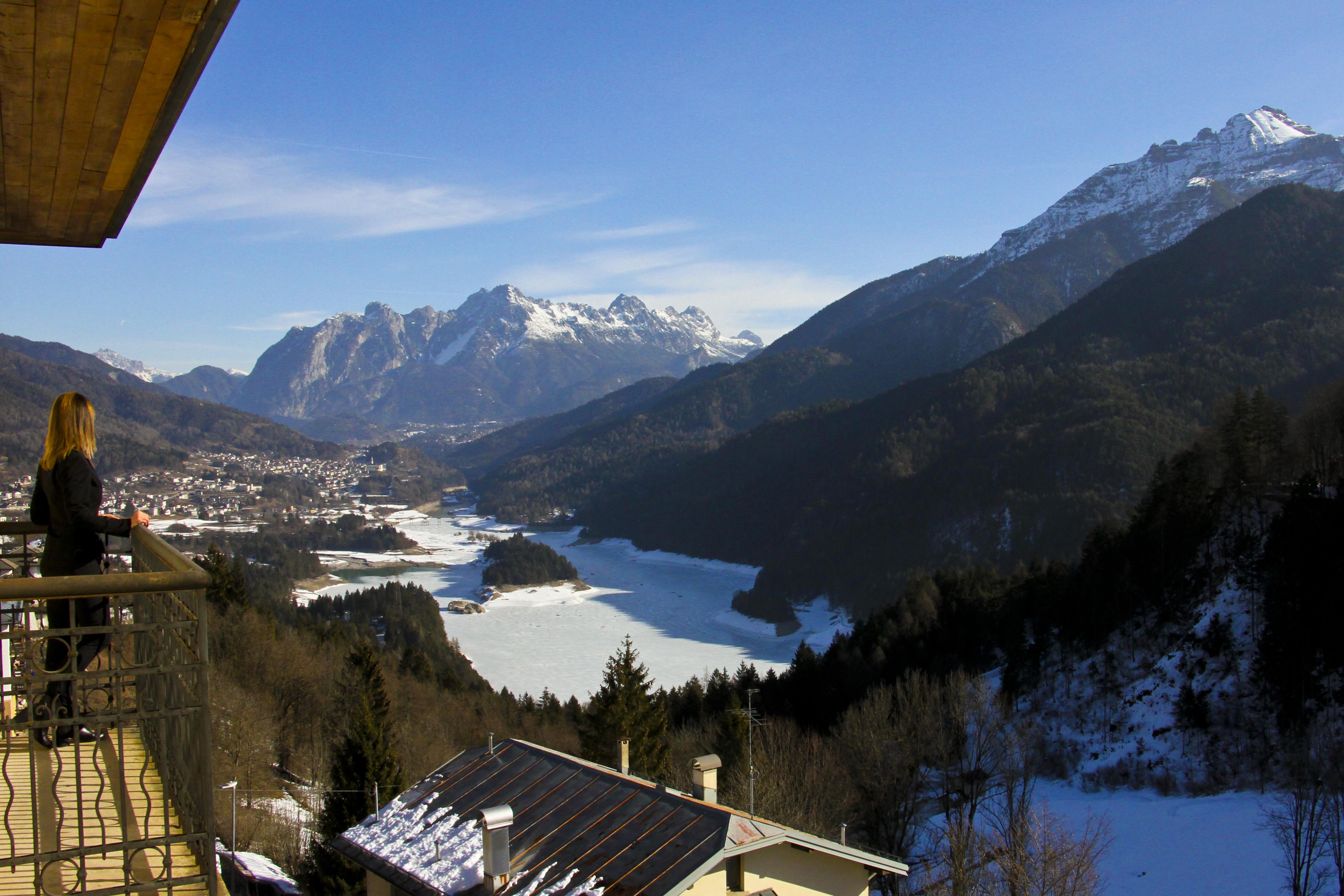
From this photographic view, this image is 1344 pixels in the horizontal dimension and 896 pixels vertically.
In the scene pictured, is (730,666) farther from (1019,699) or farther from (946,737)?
(946,737)

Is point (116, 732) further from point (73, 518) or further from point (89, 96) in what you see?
point (89, 96)

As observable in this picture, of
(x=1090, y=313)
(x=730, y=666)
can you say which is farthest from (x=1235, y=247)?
(x=730, y=666)

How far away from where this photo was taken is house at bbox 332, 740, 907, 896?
1206 cm

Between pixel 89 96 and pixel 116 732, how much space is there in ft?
9.48

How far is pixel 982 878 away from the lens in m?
22.1

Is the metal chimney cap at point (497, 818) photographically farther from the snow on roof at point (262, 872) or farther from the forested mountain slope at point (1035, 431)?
the forested mountain slope at point (1035, 431)

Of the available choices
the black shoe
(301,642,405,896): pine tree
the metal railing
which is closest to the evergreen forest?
(301,642,405,896): pine tree

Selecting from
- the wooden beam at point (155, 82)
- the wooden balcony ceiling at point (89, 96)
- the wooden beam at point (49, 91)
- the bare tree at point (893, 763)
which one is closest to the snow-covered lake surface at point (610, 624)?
the bare tree at point (893, 763)

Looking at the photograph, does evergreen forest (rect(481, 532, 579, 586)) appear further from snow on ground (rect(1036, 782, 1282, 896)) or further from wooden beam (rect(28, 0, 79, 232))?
wooden beam (rect(28, 0, 79, 232))

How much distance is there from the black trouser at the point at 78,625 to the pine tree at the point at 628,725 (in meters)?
27.2

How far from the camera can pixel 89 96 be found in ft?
13.6

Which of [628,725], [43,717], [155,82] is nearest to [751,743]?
[628,725]

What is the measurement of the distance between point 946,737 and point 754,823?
900 inches

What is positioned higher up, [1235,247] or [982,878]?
[1235,247]
